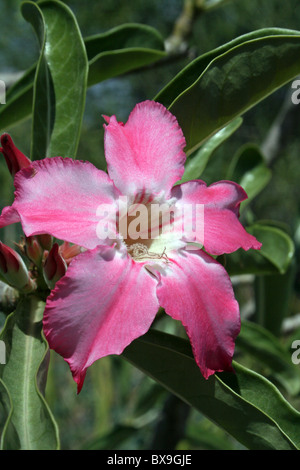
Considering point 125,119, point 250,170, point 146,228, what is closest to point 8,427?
point 146,228

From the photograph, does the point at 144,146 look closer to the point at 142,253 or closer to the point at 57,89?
the point at 142,253

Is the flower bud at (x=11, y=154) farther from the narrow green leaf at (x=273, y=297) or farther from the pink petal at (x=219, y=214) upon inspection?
the narrow green leaf at (x=273, y=297)

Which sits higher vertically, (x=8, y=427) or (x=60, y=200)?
(x=60, y=200)

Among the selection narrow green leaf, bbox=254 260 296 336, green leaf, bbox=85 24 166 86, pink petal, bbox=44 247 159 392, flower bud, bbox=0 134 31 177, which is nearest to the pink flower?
pink petal, bbox=44 247 159 392

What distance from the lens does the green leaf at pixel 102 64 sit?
41.5 inches

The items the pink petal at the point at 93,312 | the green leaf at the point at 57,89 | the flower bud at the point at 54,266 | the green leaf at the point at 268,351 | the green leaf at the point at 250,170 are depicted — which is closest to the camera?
the pink petal at the point at 93,312

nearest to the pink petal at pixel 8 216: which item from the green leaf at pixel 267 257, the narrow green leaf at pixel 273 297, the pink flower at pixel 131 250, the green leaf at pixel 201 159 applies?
the pink flower at pixel 131 250

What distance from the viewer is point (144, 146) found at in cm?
76

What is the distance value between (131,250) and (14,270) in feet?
0.55

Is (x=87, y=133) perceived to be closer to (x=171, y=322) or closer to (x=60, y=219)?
(x=171, y=322)

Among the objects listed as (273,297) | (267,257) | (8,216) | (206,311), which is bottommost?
(273,297)

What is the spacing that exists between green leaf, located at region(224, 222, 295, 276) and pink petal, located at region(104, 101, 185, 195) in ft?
1.29

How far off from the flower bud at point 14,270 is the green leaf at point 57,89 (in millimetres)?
223

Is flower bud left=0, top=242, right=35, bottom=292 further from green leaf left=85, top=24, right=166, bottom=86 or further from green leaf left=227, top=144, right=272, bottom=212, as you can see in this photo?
green leaf left=227, top=144, right=272, bottom=212
